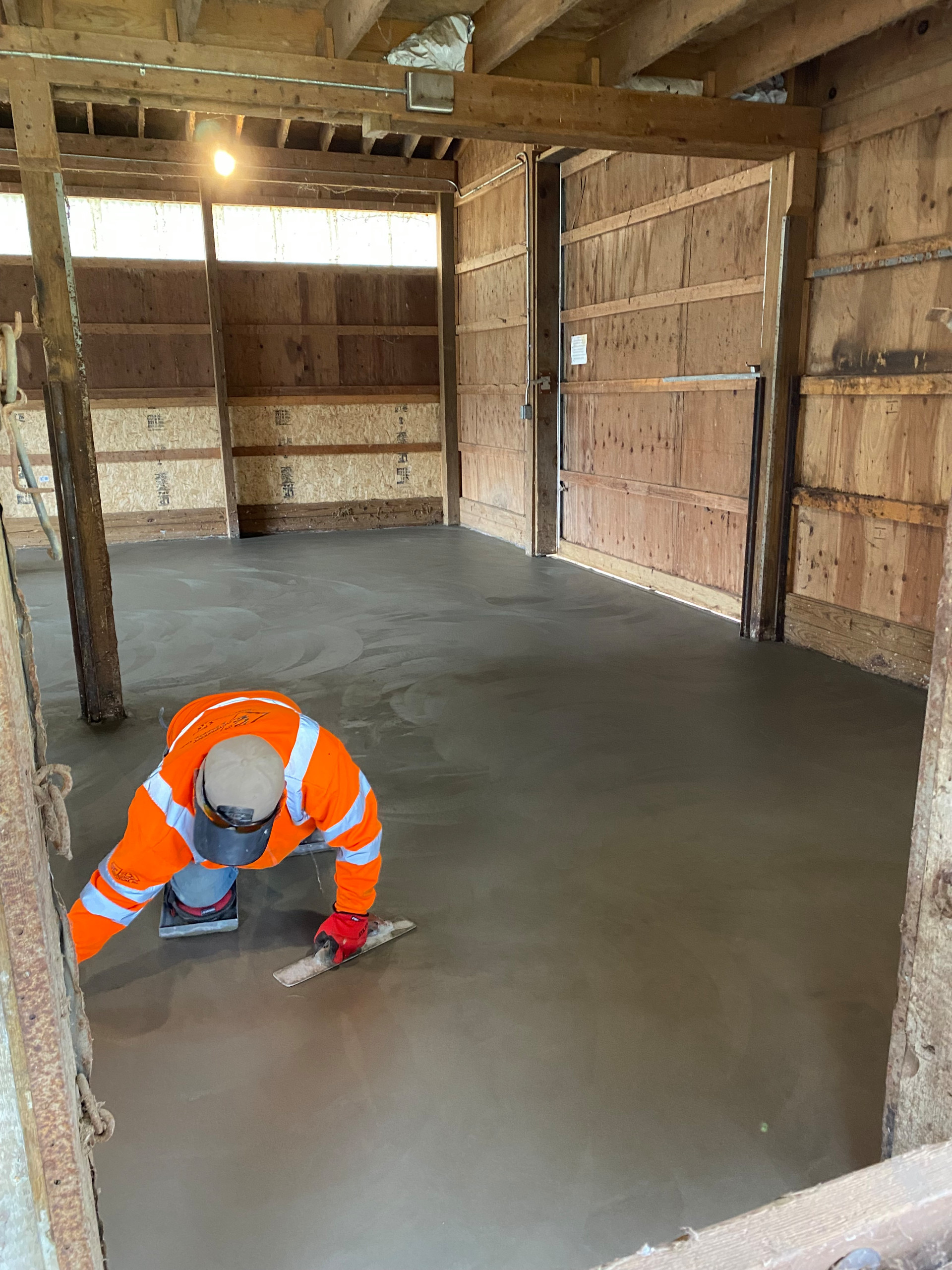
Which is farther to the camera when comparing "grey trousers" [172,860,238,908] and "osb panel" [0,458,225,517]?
"osb panel" [0,458,225,517]

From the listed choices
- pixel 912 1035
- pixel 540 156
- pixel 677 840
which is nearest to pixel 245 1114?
pixel 912 1035

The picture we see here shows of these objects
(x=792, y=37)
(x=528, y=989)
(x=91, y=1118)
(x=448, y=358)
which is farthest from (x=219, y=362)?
(x=91, y=1118)

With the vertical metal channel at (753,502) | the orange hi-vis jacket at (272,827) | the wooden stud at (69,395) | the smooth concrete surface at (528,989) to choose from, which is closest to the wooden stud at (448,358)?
the vertical metal channel at (753,502)

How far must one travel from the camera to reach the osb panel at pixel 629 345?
7.50 metres

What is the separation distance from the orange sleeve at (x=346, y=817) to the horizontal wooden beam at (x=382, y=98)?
4.02 m

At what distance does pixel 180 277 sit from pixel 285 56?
6.44 metres

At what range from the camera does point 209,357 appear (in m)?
11.1

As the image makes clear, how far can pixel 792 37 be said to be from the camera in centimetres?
527

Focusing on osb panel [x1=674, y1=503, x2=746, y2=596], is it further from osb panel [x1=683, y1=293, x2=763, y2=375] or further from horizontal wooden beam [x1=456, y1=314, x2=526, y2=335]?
horizontal wooden beam [x1=456, y1=314, x2=526, y2=335]

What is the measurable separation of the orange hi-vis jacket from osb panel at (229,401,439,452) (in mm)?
9157

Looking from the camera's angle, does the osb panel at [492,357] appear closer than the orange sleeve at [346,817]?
No

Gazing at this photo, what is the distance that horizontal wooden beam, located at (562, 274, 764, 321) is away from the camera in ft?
21.4

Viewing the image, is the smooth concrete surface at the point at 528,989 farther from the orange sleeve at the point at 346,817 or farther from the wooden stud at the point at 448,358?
the wooden stud at the point at 448,358

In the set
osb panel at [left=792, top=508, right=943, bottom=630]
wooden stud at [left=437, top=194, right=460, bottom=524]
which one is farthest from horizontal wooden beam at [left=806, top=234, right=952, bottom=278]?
wooden stud at [left=437, top=194, right=460, bottom=524]
